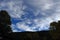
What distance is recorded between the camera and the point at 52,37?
16281mm

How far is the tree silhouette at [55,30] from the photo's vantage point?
53.3 feet

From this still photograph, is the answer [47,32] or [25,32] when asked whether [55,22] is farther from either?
[25,32]

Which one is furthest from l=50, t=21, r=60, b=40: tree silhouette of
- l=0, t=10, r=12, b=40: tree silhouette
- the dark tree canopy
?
the dark tree canopy

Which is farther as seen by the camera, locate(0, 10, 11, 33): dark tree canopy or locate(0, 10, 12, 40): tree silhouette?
locate(0, 10, 11, 33): dark tree canopy

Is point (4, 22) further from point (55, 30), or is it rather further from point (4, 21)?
point (55, 30)

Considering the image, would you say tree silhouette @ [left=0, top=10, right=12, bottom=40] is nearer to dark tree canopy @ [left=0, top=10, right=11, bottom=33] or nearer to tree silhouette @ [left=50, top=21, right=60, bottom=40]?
dark tree canopy @ [left=0, top=10, right=11, bottom=33]

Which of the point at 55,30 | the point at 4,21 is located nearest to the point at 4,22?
the point at 4,21

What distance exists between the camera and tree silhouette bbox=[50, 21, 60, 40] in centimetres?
1623

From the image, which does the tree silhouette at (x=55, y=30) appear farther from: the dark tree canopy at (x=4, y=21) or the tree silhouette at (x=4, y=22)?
the dark tree canopy at (x=4, y=21)

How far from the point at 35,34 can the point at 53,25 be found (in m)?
2.52

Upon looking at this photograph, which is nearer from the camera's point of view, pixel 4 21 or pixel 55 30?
pixel 55 30

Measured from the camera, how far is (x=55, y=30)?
54.0ft

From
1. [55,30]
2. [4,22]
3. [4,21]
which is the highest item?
[4,21]

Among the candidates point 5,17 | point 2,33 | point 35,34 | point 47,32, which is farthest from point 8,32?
point 47,32
